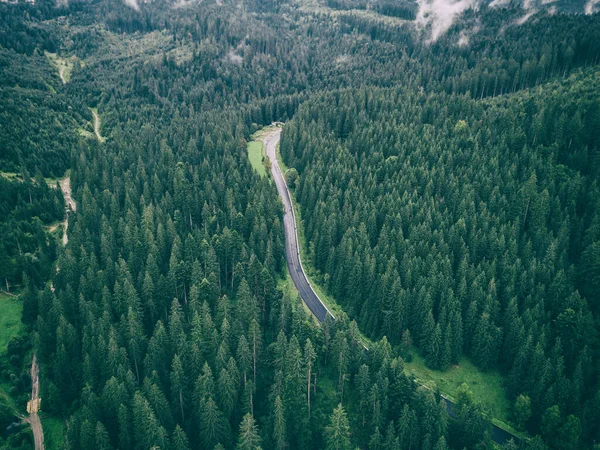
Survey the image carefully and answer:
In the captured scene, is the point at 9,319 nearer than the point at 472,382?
No

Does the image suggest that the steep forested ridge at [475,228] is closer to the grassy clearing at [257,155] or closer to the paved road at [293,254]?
the paved road at [293,254]

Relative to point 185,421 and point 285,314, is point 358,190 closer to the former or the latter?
point 285,314

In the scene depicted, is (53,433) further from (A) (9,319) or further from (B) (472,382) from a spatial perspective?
(B) (472,382)

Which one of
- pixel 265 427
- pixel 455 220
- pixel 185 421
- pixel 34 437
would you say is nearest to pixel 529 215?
pixel 455 220

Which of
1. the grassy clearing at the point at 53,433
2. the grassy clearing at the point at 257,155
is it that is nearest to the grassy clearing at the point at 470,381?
the grassy clearing at the point at 53,433

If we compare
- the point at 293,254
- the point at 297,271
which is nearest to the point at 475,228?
the point at 297,271

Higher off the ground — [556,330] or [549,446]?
[556,330]
